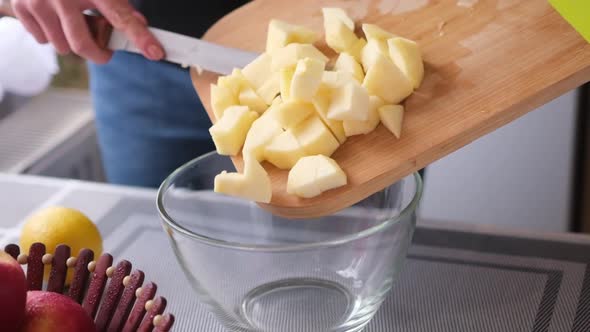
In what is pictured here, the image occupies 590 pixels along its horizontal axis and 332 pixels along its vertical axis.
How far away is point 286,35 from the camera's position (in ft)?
3.44

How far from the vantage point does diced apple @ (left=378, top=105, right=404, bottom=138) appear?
0.92m

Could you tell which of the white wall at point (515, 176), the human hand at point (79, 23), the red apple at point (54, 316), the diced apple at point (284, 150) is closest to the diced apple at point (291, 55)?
the diced apple at point (284, 150)

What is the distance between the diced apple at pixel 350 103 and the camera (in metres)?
0.89

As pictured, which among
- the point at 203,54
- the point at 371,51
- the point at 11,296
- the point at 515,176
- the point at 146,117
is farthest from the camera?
the point at 515,176

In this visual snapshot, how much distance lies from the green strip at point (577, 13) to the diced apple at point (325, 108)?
0.99ft

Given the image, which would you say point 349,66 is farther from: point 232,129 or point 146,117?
point 146,117

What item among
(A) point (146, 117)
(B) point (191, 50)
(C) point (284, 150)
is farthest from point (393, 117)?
(A) point (146, 117)

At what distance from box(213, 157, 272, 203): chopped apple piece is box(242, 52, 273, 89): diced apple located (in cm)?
18

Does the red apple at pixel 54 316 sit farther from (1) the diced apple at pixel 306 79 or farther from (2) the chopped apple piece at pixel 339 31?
(2) the chopped apple piece at pixel 339 31

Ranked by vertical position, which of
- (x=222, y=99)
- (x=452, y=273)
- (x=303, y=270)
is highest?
(x=222, y=99)

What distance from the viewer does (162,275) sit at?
106 centimetres

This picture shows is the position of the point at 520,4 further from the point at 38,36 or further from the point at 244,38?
the point at 38,36

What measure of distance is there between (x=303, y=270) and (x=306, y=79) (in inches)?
8.4

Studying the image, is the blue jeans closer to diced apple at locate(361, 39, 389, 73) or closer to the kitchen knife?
the kitchen knife
